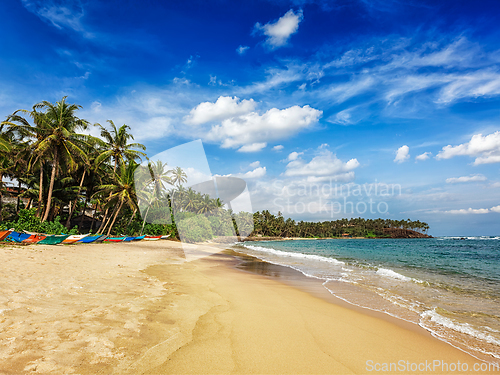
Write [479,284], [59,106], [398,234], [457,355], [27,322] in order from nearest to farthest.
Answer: [27,322] → [457,355] → [479,284] → [59,106] → [398,234]

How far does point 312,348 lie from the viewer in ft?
12.9

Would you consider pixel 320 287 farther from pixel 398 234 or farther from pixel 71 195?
pixel 398 234

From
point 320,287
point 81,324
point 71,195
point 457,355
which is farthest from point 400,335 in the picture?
point 71,195

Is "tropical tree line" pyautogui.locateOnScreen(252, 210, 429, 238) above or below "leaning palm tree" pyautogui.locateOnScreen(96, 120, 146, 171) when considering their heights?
below

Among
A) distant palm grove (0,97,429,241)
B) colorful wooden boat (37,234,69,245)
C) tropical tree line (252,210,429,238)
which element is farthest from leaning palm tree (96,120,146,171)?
tropical tree line (252,210,429,238)

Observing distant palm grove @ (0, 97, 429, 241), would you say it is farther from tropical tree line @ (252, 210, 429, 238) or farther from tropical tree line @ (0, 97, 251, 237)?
tropical tree line @ (252, 210, 429, 238)

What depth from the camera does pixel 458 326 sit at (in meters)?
5.34

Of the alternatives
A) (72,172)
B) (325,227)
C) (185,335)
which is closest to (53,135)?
(72,172)

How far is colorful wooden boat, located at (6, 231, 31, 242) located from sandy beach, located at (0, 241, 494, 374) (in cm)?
1010

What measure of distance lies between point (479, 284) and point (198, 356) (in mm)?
13194

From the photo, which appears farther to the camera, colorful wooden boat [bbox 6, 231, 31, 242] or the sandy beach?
colorful wooden boat [bbox 6, 231, 31, 242]

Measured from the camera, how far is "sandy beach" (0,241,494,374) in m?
3.13

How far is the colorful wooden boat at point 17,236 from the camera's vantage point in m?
14.0

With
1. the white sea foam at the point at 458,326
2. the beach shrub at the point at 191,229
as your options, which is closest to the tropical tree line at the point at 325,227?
the beach shrub at the point at 191,229
